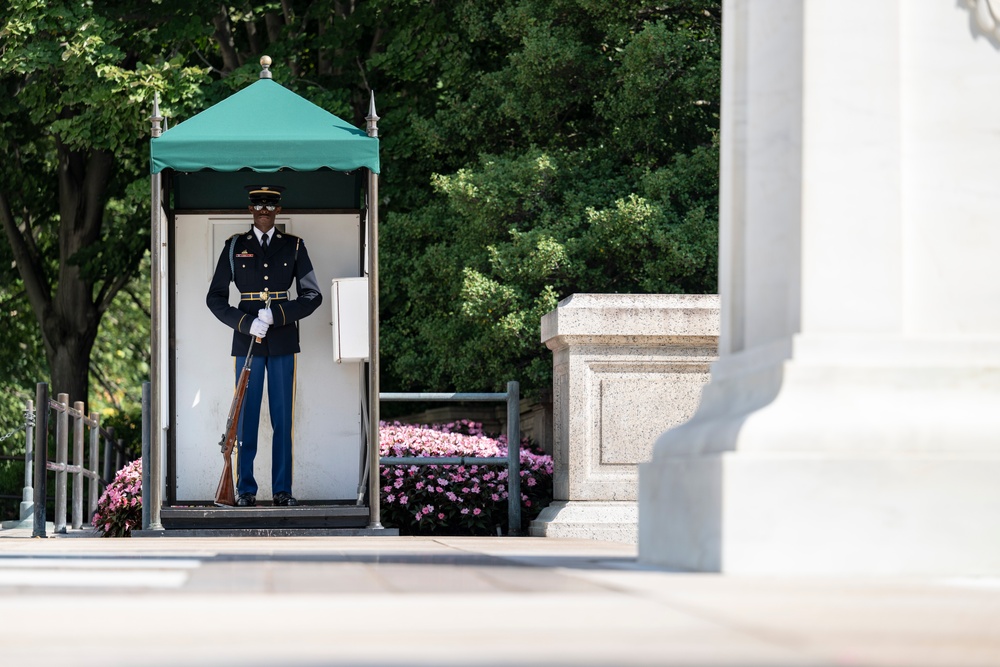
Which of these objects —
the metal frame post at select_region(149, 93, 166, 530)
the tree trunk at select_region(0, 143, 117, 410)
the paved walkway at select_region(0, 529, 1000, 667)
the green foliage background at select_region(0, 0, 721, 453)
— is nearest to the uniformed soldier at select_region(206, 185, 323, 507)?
the metal frame post at select_region(149, 93, 166, 530)

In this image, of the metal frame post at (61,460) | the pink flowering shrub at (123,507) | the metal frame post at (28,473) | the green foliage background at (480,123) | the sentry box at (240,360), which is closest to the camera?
the sentry box at (240,360)

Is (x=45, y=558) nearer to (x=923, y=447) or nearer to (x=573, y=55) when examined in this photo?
(x=923, y=447)

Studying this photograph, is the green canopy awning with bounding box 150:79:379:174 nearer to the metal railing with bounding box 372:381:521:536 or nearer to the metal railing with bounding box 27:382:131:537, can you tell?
the metal railing with bounding box 372:381:521:536

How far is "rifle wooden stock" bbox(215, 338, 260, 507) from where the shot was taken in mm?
11305

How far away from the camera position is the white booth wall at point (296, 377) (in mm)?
11766

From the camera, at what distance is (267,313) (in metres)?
11.2

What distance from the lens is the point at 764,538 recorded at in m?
4.91

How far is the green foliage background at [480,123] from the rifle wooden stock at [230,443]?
6514 millimetres

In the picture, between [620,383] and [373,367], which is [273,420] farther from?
[620,383]

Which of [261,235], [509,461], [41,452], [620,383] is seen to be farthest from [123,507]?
[620,383]

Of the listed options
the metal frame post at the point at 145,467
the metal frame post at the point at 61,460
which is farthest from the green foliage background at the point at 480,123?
the metal frame post at the point at 145,467

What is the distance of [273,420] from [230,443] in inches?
14.5

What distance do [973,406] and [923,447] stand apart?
28 centimetres

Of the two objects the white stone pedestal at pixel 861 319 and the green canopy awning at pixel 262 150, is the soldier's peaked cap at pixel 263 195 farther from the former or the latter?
the white stone pedestal at pixel 861 319
